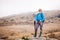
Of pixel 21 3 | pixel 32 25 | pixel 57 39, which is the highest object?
pixel 21 3

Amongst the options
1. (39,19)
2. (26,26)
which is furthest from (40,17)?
(26,26)

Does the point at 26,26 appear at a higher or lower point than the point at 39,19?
lower

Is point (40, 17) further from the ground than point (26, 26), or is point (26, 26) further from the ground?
point (40, 17)

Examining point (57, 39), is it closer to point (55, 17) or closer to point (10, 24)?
point (55, 17)

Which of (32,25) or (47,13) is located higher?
(47,13)

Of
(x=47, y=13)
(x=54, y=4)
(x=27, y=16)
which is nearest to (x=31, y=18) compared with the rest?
(x=27, y=16)

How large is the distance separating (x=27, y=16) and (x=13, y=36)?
0.52 m

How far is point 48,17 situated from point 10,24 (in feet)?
2.73

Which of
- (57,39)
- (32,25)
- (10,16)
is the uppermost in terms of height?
(10,16)

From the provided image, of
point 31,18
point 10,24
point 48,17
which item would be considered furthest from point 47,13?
point 10,24

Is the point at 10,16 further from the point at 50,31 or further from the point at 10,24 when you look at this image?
the point at 50,31

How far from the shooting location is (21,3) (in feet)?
12.0

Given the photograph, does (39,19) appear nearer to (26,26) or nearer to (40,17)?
(40,17)

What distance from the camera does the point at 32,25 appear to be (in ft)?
11.7
